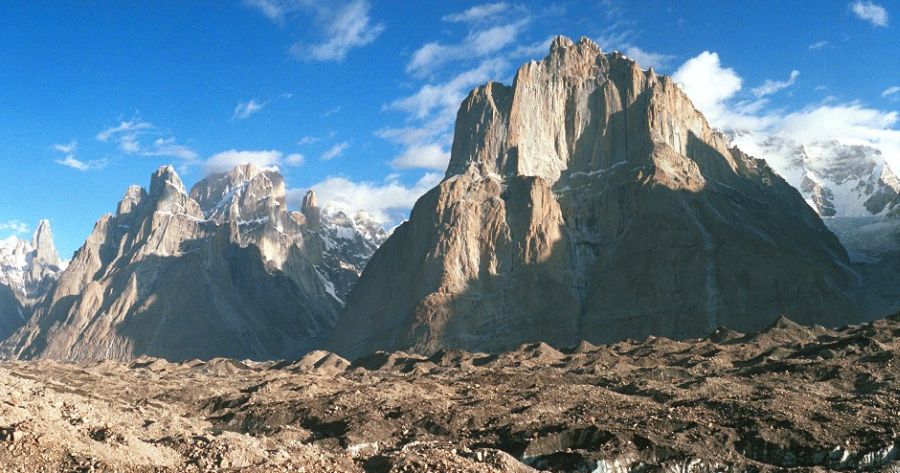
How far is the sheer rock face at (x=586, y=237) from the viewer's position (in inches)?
5709

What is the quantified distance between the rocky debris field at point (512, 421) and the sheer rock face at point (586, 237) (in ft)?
199

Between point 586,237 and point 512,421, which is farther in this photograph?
point 586,237

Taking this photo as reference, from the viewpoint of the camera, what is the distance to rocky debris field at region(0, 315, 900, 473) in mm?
27938

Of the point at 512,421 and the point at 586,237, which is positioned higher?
the point at 586,237

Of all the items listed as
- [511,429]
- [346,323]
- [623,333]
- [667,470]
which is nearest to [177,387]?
[511,429]

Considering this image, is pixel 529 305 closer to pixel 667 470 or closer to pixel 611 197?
pixel 611 197

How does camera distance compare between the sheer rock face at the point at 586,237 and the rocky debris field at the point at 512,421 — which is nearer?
the rocky debris field at the point at 512,421

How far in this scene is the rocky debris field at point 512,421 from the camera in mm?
27938

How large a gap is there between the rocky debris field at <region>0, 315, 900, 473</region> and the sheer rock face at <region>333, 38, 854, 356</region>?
60556mm

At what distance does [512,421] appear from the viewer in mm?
46469

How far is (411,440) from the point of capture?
152 ft

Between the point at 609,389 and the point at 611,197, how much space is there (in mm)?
112320

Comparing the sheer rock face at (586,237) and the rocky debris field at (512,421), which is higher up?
the sheer rock face at (586,237)

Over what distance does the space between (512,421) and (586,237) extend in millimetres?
126526
